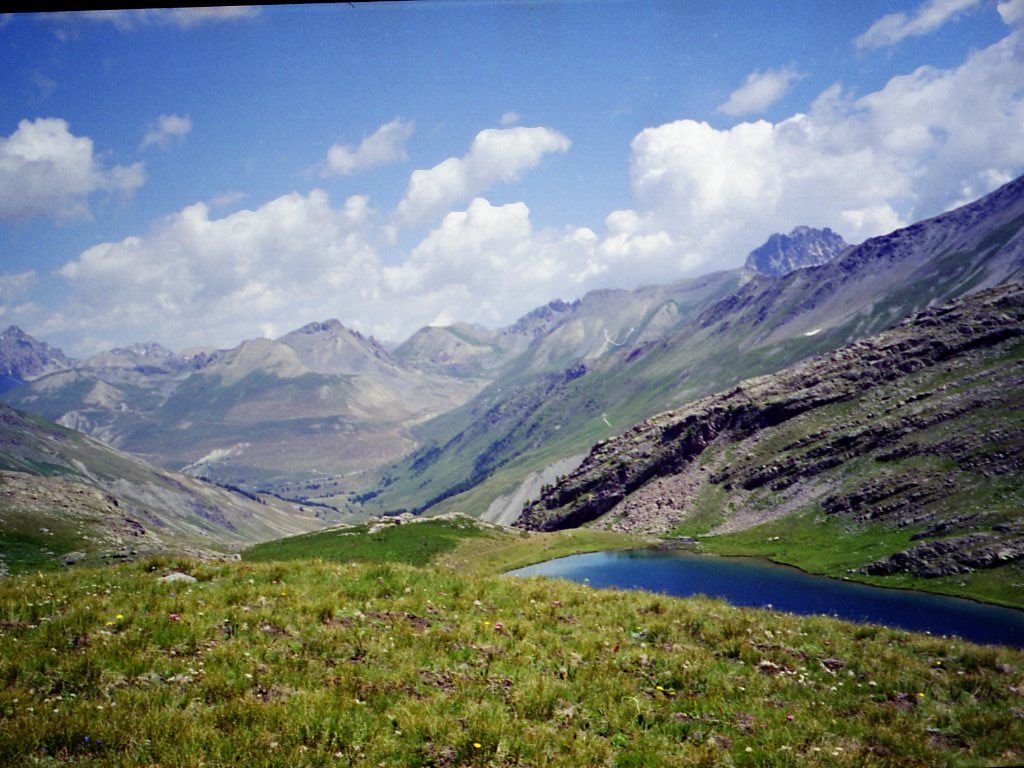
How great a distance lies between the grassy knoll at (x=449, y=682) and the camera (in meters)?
7.88

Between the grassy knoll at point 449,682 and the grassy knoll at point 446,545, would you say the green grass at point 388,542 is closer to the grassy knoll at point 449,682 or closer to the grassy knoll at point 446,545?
the grassy knoll at point 446,545

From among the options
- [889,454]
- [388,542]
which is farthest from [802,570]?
[388,542]

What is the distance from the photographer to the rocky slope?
102750mm

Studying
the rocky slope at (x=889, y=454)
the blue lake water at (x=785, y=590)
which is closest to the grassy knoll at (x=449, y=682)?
the blue lake water at (x=785, y=590)

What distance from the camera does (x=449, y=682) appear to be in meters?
10.6

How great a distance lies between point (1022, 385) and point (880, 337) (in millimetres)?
72291

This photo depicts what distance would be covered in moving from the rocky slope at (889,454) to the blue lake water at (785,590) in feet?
39.4

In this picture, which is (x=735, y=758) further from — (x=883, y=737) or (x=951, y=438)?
(x=951, y=438)

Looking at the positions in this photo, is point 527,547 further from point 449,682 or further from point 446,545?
point 449,682

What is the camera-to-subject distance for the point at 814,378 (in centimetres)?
19062

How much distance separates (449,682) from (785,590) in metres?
103

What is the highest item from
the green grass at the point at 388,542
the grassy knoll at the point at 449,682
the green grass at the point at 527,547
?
the grassy knoll at the point at 449,682

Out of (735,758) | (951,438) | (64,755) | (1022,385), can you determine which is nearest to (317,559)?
(64,755)

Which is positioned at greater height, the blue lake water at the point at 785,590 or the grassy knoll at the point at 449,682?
the grassy knoll at the point at 449,682
